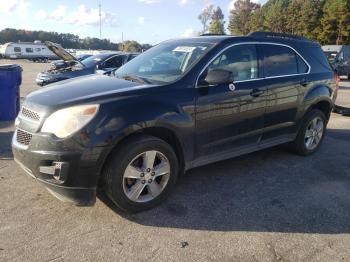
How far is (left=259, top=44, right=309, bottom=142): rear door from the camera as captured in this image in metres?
4.73

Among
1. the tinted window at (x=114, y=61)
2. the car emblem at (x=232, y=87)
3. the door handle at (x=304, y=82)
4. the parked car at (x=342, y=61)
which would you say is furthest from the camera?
the parked car at (x=342, y=61)

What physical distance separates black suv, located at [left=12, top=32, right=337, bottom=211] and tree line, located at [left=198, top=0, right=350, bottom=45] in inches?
1329

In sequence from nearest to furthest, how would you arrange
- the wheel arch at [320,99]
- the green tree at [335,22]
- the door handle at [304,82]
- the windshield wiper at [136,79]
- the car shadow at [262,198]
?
the car shadow at [262,198] → the windshield wiper at [136,79] → the door handle at [304,82] → the wheel arch at [320,99] → the green tree at [335,22]

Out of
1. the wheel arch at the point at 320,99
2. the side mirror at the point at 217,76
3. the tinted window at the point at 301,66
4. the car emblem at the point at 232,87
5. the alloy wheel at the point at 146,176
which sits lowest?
the alloy wheel at the point at 146,176

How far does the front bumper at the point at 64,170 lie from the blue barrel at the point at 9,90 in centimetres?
477

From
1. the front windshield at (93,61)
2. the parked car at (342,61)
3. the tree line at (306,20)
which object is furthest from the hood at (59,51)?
the tree line at (306,20)

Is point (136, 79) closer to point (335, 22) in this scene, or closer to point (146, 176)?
point (146, 176)

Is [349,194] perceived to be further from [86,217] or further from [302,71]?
[86,217]

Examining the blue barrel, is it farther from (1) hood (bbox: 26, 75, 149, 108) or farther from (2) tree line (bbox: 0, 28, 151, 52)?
(2) tree line (bbox: 0, 28, 151, 52)

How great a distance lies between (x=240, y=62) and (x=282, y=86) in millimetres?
819

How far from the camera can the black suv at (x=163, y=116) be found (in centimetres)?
323

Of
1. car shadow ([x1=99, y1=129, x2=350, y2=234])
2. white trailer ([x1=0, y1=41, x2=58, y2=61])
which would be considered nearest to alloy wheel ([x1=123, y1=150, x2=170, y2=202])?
car shadow ([x1=99, y1=129, x2=350, y2=234])

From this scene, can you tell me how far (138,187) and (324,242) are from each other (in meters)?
1.87

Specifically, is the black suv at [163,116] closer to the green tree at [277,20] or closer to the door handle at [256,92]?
the door handle at [256,92]
